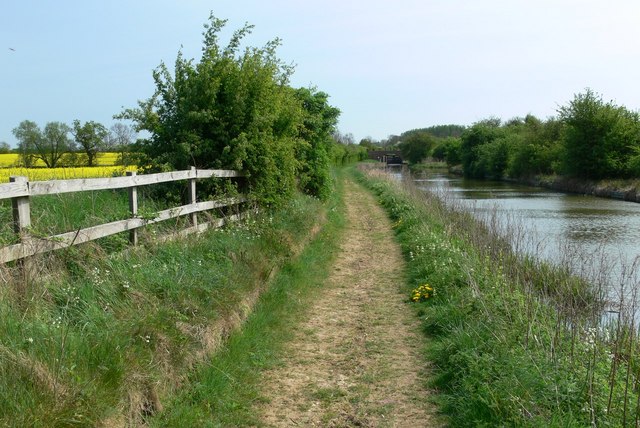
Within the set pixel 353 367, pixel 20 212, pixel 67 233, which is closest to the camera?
pixel 20 212

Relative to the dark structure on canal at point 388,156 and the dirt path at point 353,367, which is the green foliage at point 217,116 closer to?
the dirt path at point 353,367

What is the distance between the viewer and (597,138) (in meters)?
44.4

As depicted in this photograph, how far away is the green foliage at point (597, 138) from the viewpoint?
42.2 m

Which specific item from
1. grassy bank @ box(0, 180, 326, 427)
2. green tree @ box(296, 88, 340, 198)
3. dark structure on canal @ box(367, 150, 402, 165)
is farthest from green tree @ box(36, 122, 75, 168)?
dark structure on canal @ box(367, 150, 402, 165)

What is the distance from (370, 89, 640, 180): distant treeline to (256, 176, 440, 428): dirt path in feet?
121

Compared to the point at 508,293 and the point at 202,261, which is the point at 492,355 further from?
the point at 202,261

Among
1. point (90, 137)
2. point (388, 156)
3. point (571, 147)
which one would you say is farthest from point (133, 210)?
point (388, 156)

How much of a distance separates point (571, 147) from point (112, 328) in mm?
46683

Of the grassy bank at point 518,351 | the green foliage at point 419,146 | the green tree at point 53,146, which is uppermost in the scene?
the green foliage at point 419,146

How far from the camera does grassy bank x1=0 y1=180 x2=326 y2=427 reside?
362cm

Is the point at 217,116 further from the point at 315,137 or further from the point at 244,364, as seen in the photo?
the point at 315,137

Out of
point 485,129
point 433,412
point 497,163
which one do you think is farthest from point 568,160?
point 433,412

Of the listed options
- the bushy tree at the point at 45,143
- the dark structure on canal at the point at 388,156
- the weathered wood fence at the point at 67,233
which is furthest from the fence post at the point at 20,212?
the dark structure on canal at the point at 388,156

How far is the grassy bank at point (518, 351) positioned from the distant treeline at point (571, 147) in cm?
3622
